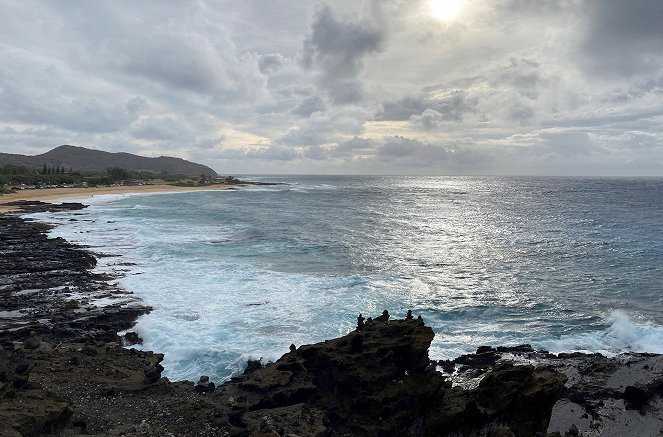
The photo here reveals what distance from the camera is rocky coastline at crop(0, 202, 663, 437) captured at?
10898 mm

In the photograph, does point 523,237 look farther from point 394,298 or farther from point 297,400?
point 297,400

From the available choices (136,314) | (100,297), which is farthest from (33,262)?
(136,314)

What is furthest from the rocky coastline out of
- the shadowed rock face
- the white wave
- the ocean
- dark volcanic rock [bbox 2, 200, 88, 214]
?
dark volcanic rock [bbox 2, 200, 88, 214]

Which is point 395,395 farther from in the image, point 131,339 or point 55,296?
point 55,296

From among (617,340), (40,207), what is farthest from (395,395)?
(40,207)

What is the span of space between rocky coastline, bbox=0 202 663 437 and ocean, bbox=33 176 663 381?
235 centimetres

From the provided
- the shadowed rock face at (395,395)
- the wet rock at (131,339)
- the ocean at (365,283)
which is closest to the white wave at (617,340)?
the ocean at (365,283)

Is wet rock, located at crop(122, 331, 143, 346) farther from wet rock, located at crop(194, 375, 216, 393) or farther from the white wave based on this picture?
the white wave

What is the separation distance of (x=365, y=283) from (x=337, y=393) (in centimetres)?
1650

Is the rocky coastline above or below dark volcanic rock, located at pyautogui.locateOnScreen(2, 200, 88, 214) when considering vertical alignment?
below

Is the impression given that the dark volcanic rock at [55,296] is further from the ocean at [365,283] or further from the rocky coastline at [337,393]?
the ocean at [365,283]

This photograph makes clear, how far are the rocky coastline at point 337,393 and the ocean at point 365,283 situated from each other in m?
2.35

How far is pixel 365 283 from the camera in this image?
29.0m

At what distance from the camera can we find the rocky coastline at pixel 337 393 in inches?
429
